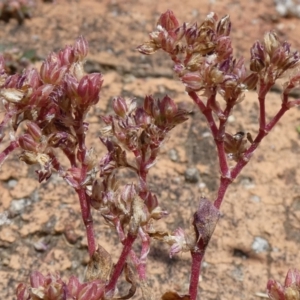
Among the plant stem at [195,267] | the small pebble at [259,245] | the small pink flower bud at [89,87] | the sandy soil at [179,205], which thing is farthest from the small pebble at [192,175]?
the small pink flower bud at [89,87]

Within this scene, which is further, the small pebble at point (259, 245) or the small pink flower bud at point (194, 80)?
the small pebble at point (259, 245)

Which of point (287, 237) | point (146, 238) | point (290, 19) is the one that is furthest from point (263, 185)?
point (290, 19)

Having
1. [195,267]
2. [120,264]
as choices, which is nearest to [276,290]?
[195,267]

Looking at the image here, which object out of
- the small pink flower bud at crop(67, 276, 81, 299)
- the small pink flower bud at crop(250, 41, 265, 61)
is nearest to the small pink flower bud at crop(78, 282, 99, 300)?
the small pink flower bud at crop(67, 276, 81, 299)

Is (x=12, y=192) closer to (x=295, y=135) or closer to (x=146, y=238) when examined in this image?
(x=146, y=238)

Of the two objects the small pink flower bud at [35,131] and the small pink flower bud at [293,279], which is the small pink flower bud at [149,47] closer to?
the small pink flower bud at [35,131]
